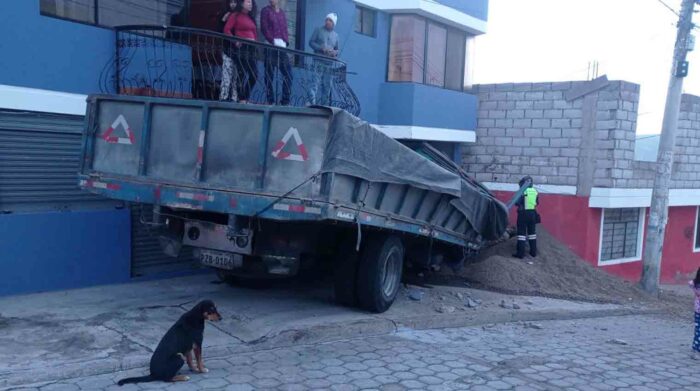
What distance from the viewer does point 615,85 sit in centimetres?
1335

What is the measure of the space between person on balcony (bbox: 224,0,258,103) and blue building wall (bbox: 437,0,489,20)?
6377 millimetres

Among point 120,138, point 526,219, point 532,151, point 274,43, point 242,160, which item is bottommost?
point 526,219

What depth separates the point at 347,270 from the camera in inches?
310

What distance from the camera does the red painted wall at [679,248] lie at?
17.0 m

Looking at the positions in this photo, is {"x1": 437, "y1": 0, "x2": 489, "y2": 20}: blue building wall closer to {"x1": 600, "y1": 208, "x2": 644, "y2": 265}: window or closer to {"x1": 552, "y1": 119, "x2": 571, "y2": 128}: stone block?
{"x1": 552, "y1": 119, "x2": 571, "y2": 128}: stone block

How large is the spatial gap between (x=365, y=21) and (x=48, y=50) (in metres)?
6.82

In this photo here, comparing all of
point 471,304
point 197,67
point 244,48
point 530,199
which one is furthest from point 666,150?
point 197,67

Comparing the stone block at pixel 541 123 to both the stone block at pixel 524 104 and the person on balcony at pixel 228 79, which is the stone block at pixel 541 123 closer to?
the stone block at pixel 524 104

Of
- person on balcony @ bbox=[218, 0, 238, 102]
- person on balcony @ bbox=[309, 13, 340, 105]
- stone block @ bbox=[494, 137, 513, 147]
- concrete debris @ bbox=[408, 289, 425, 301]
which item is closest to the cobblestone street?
concrete debris @ bbox=[408, 289, 425, 301]

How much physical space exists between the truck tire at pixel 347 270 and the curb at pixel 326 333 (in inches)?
17.0

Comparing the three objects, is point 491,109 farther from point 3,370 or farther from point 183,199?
point 3,370

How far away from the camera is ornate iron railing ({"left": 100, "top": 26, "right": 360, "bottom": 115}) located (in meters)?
8.36

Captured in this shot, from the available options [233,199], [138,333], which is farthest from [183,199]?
[138,333]

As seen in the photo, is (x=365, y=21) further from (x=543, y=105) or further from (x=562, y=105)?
(x=562, y=105)
